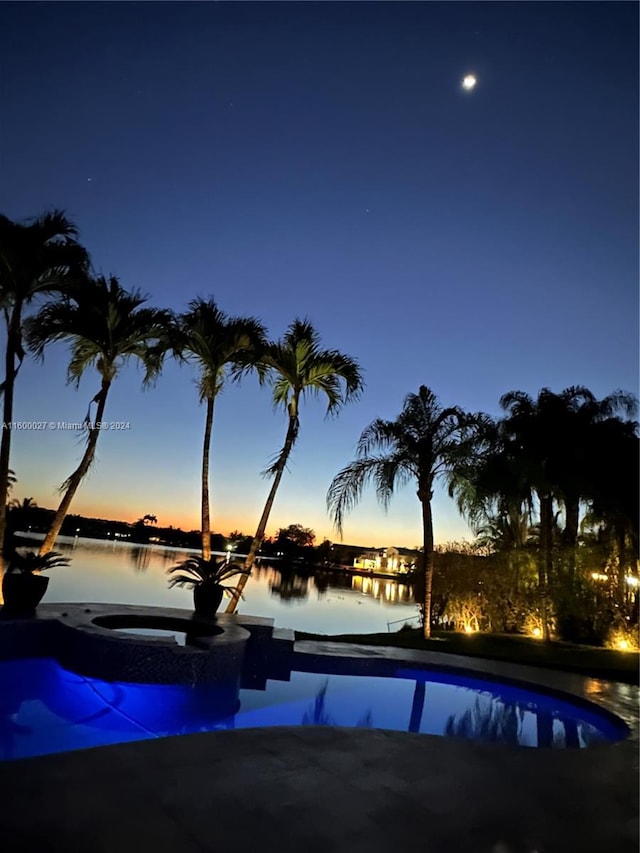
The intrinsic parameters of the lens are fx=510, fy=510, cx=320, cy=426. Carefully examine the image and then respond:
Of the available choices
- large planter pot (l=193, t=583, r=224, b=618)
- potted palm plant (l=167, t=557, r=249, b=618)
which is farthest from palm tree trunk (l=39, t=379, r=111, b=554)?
large planter pot (l=193, t=583, r=224, b=618)

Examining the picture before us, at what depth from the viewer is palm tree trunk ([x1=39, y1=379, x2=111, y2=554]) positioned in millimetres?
10852

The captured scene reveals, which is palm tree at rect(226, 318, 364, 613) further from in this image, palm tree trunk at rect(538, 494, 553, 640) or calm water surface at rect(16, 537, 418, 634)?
palm tree trunk at rect(538, 494, 553, 640)

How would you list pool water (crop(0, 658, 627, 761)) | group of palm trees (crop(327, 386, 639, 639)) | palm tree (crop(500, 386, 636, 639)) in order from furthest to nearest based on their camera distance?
palm tree (crop(500, 386, 636, 639)) → group of palm trees (crop(327, 386, 639, 639)) → pool water (crop(0, 658, 627, 761))

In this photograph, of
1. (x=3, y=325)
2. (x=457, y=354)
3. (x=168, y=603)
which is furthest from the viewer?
(x=168, y=603)

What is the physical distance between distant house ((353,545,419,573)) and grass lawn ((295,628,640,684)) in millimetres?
64217

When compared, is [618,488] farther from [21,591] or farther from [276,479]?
[21,591]

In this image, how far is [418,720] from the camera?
6562 mm

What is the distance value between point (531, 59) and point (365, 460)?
7985 millimetres

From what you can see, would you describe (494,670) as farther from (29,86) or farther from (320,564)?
(320,564)

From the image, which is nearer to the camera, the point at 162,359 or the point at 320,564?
the point at 162,359

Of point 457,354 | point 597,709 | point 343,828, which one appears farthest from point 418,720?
point 457,354

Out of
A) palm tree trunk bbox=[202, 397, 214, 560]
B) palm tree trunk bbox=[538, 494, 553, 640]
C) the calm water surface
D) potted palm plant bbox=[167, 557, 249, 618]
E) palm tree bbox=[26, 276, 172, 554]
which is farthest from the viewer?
the calm water surface

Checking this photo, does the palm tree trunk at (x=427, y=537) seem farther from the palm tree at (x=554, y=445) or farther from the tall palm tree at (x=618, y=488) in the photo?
the tall palm tree at (x=618, y=488)
